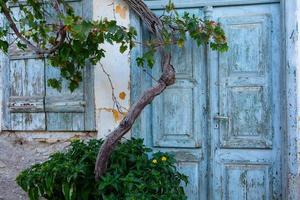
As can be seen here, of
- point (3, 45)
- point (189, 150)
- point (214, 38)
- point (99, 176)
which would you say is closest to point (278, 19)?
point (214, 38)

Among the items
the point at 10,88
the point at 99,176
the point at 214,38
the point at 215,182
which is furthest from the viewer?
the point at 10,88

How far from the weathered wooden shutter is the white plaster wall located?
8 cm

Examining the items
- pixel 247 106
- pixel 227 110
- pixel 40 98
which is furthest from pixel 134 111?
pixel 40 98

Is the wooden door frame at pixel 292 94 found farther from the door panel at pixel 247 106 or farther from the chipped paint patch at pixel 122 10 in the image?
the chipped paint patch at pixel 122 10

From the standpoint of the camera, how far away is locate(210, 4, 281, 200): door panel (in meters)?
4.06

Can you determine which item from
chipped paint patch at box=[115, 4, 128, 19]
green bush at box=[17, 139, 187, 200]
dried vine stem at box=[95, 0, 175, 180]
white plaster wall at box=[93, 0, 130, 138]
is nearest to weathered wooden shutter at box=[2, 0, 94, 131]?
white plaster wall at box=[93, 0, 130, 138]

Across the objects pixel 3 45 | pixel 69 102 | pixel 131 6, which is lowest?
pixel 69 102

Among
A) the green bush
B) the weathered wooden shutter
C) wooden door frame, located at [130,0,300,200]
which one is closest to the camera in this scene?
the green bush

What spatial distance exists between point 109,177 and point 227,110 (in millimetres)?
1343

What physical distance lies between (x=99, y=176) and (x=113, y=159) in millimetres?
211

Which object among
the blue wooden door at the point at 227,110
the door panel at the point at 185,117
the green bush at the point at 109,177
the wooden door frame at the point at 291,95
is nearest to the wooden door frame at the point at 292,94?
the wooden door frame at the point at 291,95

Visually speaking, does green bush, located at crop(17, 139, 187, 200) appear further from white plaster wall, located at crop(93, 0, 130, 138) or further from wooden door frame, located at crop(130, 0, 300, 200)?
wooden door frame, located at crop(130, 0, 300, 200)

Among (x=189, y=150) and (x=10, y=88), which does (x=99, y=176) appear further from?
(x=10, y=88)

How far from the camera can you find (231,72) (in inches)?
163
